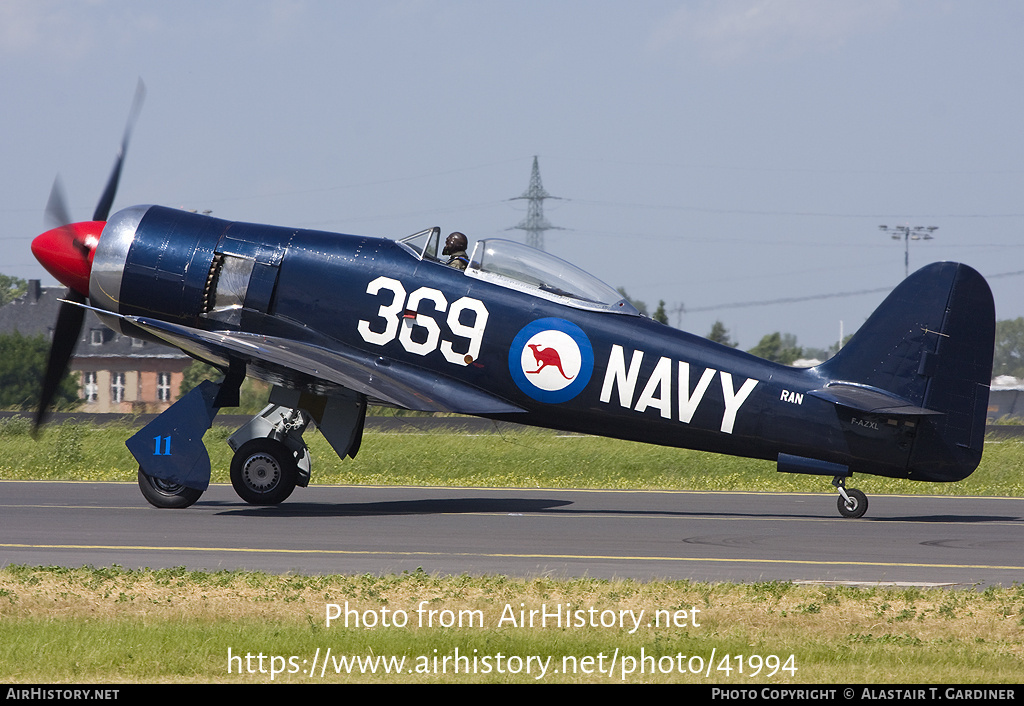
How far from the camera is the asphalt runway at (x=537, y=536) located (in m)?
10.4

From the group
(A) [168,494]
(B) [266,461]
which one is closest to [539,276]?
(B) [266,461]

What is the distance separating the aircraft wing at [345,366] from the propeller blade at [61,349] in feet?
6.58

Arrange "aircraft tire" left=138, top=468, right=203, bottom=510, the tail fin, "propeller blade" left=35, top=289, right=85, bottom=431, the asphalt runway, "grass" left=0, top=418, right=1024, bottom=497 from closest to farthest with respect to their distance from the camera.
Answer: the asphalt runway
the tail fin
"aircraft tire" left=138, top=468, right=203, bottom=510
"propeller blade" left=35, top=289, right=85, bottom=431
"grass" left=0, top=418, right=1024, bottom=497

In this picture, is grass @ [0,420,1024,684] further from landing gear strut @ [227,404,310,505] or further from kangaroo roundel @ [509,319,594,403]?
kangaroo roundel @ [509,319,594,403]

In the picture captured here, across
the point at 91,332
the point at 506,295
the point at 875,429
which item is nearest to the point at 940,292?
the point at 875,429

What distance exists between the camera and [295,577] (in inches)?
368

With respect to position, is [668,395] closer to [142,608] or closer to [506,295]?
[506,295]

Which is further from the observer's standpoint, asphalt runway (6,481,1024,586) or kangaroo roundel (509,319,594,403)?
kangaroo roundel (509,319,594,403)

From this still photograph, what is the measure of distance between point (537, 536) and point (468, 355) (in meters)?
2.89

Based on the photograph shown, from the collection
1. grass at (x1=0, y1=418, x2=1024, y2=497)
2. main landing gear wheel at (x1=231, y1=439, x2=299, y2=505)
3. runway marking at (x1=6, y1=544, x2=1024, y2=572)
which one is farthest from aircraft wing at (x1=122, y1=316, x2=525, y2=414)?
grass at (x1=0, y1=418, x2=1024, y2=497)

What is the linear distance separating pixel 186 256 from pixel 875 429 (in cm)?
930

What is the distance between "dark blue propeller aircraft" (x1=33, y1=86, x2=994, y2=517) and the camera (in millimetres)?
13797

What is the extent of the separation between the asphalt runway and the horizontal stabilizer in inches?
57.7
